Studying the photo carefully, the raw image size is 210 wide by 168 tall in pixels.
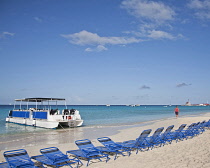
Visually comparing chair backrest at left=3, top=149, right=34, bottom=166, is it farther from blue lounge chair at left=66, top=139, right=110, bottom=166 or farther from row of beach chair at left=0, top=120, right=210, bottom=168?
blue lounge chair at left=66, top=139, right=110, bottom=166

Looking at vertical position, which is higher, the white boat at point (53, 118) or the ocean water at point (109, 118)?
the white boat at point (53, 118)

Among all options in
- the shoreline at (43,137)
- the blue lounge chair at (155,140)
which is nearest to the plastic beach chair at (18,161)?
the blue lounge chair at (155,140)

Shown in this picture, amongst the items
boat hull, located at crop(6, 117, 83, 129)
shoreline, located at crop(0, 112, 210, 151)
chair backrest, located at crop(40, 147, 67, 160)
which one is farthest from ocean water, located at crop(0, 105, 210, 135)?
chair backrest, located at crop(40, 147, 67, 160)

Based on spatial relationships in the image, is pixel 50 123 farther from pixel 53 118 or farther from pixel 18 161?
pixel 18 161

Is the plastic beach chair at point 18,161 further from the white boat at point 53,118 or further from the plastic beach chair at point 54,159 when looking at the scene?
the white boat at point 53,118

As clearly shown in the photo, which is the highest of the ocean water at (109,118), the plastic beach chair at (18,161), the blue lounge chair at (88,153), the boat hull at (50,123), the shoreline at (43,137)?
the plastic beach chair at (18,161)

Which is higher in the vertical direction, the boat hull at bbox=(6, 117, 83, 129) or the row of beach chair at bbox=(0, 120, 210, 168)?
the row of beach chair at bbox=(0, 120, 210, 168)

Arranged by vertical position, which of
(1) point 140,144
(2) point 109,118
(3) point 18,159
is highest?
(3) point 18,159

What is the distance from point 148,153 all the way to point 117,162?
162cm

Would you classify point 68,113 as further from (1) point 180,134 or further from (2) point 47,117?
(1) point 180,134

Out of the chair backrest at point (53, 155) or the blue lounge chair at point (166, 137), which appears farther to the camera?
the blue lounge chair at point (166, 137)

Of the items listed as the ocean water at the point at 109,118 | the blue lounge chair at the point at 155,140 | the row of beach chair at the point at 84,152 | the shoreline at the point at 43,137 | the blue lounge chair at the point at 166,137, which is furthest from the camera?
the ocean water at the point at 109,118

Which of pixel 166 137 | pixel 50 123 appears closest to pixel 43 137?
pixel 50 123

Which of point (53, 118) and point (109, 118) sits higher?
point (53, 118)
